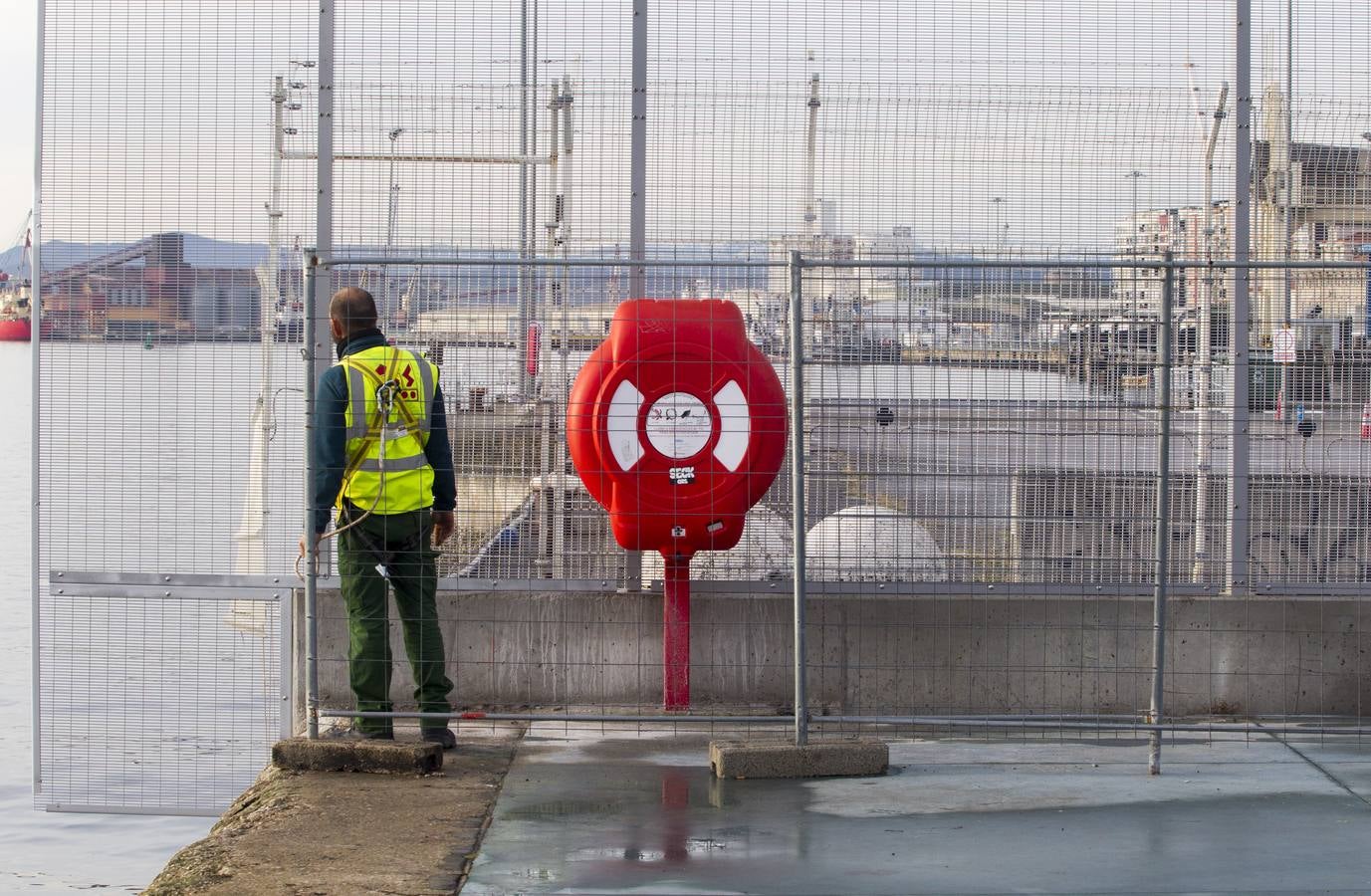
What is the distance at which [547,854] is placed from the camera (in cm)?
590

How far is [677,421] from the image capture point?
24.8 feet

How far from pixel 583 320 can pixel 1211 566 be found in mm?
3122

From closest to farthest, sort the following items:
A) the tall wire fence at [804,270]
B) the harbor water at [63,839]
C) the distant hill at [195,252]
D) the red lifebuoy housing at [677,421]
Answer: the red lifebuoy housing at [677,421]
the tall wire fence at [804,270]
the distant hill at [195,252]
the harbor water at [63,839]

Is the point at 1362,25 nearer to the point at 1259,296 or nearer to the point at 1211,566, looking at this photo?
the point at 1259,296

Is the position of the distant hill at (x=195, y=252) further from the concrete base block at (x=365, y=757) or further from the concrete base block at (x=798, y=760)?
the concrete base block at (x=798, y=760)

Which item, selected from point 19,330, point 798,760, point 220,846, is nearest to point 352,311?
point 220,846

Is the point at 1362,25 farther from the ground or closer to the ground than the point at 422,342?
farther from the ground

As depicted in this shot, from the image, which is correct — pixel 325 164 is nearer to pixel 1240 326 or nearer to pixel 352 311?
pixel 352 311

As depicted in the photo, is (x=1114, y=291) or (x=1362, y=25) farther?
(x=1362, y=25)

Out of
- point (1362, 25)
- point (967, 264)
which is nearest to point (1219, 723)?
point (967, 264)

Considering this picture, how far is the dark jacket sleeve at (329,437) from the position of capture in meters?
7.17

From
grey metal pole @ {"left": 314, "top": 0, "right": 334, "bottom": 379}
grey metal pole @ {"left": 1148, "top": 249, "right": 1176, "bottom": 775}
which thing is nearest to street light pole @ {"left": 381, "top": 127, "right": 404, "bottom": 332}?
grey metal pole @ {"left": 314, "top": 0, "right": 334, "bottom": 379}

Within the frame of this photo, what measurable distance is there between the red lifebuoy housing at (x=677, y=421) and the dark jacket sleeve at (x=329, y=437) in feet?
3.29

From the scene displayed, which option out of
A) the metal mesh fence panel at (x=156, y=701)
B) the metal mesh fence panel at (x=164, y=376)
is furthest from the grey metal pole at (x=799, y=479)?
the metal mesh fence panel at (x=156, y=701)
